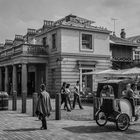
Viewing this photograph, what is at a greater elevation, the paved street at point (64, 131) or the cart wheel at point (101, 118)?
the cart wheel at point (101, 118)

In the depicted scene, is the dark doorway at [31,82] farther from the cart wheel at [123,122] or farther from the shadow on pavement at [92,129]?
the cart wheel at [123,122]

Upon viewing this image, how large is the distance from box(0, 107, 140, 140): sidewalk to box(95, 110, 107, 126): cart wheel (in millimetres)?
177

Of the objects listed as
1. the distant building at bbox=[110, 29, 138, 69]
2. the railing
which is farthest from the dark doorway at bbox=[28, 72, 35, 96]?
the distant building at bbox=[110, 29, 138, 69]

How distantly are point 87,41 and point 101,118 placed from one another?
19144mm

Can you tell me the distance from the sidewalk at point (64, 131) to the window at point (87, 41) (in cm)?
1769

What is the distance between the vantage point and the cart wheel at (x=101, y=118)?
417 inches

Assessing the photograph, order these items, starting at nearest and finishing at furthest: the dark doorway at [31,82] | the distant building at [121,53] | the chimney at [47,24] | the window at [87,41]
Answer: the window at [87,41] → the chimney at [47,24] → the dark doorway at [31,82] → the distant building at [121,53]

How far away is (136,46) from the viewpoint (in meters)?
35.2

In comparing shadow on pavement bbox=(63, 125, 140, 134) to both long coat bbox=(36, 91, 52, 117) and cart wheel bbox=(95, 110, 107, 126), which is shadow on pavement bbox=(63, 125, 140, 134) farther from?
long coat bbox=(36, 91, 52, 117)

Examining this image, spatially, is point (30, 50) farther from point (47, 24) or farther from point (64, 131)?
point (64, 131)

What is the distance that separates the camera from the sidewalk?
8773 mm

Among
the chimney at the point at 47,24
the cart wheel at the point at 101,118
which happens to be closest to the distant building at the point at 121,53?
the chimney at the point at 47,24

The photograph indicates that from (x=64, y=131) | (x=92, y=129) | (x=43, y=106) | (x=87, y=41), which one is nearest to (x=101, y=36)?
(x=87, y=41)

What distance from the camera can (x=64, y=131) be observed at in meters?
9.80
